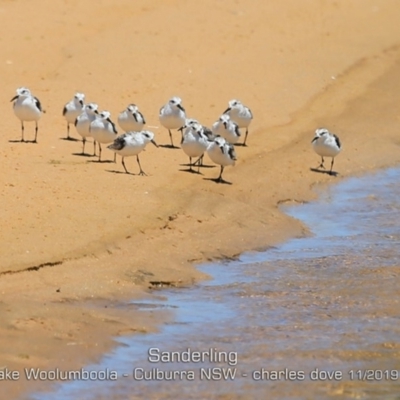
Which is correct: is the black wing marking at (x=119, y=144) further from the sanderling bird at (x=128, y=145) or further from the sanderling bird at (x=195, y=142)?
the sanderling bird at (x=195, y=142)

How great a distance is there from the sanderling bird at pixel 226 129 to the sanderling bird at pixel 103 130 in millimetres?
1827

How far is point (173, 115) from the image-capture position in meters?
16.7

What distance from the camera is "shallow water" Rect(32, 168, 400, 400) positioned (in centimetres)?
842

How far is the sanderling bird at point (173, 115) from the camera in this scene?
54.9ft

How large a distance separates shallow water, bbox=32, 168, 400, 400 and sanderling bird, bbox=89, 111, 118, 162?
3.44m

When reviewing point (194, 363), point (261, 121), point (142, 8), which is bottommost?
point (194, 363)

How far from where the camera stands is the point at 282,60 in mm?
23297

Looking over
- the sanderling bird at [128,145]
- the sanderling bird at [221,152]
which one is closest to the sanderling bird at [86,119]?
the sanderling bird at [128,145]

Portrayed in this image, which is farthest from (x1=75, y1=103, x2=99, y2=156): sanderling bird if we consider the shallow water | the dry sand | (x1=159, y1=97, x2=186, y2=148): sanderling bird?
the shallow water

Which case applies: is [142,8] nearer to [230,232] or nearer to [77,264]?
[230,232]

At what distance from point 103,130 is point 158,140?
2.13 metres

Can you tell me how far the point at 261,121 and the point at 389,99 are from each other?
3.74m

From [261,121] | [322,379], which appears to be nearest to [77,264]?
[322,379]

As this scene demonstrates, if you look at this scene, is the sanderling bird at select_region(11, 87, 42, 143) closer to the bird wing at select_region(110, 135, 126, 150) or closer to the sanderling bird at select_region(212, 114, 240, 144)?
the bird wing at select_region(110, 135, 126, 150)
